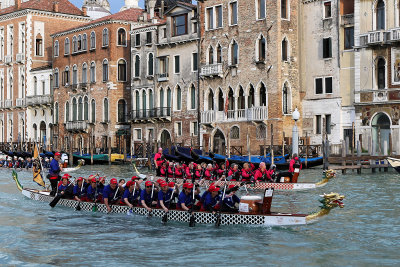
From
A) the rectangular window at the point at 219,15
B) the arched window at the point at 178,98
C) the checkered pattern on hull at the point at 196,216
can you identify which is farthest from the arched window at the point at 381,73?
the checkered pattern on hull at the point at 196,216

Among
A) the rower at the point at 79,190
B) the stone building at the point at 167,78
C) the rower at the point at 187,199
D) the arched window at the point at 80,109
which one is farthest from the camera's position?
the arched window at the point at 80,109

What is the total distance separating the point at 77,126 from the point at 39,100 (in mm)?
6467

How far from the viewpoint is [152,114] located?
143 ft

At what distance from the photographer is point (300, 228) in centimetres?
1510

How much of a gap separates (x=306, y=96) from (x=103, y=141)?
644 inches

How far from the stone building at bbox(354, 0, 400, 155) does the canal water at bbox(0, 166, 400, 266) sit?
13.2 meters

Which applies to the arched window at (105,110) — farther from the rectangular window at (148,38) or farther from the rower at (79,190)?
the rower at (79,190)

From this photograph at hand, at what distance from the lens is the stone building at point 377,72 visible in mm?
31766

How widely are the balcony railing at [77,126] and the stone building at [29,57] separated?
4031mm

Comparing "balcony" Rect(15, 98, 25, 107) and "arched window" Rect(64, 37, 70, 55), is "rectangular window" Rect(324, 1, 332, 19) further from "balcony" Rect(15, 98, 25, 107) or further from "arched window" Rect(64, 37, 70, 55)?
"balcony" Rect(15, 98, 25, 107)

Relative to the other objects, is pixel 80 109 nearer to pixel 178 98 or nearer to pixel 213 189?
pixel 178 98

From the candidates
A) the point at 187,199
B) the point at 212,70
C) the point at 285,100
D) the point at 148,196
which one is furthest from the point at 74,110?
the point at 187,199

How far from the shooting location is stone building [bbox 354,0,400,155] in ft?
104

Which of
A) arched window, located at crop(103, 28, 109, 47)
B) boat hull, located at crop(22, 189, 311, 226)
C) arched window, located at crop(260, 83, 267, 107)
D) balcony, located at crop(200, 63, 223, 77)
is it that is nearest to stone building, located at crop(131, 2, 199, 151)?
balcony, located at crop(200, 63, 223, 77)
